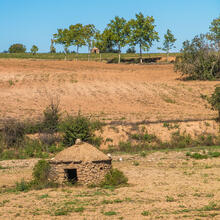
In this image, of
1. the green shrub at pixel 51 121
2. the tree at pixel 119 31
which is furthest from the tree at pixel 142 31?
the green shrub at pixel 51 121

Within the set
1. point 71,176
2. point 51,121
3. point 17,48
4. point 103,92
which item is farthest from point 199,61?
point 17,48

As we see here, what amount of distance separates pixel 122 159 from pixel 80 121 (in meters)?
4.75

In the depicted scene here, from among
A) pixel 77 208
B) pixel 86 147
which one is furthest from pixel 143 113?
pixel 77 208

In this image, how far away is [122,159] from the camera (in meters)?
27.6

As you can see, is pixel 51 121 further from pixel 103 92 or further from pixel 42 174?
pixel 42 174

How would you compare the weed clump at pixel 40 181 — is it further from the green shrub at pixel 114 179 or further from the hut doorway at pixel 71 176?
the green shrub at pixel 114 179

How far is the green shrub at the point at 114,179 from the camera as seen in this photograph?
19.0 meters

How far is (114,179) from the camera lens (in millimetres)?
19062

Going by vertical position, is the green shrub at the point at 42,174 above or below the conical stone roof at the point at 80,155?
below

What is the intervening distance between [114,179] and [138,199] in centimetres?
290

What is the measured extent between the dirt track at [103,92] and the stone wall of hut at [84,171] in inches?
669

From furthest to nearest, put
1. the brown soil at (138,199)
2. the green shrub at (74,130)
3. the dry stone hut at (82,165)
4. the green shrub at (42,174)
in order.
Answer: the green shrub at (74,130)
the green shrub at (42,174)
the dry stone hut at (82,165)
the brown soil at (138,199)

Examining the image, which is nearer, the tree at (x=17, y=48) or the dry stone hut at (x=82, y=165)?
the dry stone hut at (x=82, y=165)

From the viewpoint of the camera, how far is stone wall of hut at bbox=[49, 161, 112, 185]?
61.9 feet
